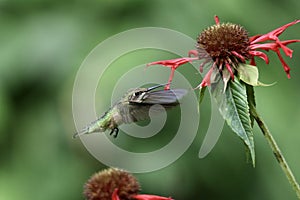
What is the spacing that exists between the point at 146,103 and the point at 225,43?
0.40 ft

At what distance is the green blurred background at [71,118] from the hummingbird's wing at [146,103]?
0.74m

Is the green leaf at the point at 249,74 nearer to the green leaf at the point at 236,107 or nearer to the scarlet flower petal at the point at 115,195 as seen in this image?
the green leaf at the point at 236,107

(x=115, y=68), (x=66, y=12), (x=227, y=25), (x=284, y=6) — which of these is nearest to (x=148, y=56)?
(x=115, y=68)

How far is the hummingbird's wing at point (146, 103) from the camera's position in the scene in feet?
2.48

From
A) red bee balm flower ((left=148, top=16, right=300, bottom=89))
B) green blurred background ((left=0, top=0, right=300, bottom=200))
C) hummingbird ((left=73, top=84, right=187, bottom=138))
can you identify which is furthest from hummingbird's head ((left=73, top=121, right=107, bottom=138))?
green blurred background ((left=0, top=0, right=300, bottom=200))

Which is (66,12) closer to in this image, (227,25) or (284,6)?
(284,6)

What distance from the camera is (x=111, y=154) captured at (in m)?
1.44

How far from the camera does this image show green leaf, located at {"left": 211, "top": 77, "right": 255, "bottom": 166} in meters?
0.75

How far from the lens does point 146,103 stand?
793 mm

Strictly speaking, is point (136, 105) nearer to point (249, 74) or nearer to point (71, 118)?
point (249, 74)

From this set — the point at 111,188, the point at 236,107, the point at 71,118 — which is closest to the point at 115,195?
the point at 111,188

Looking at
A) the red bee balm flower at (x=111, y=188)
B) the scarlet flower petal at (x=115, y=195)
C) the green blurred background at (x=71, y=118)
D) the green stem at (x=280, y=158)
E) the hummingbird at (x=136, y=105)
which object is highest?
the green blurred background at (x=71, y=118)

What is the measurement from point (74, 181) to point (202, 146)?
0.93ft

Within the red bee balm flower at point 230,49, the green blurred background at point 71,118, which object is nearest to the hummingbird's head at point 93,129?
the red bee balm flower at point 230,49
